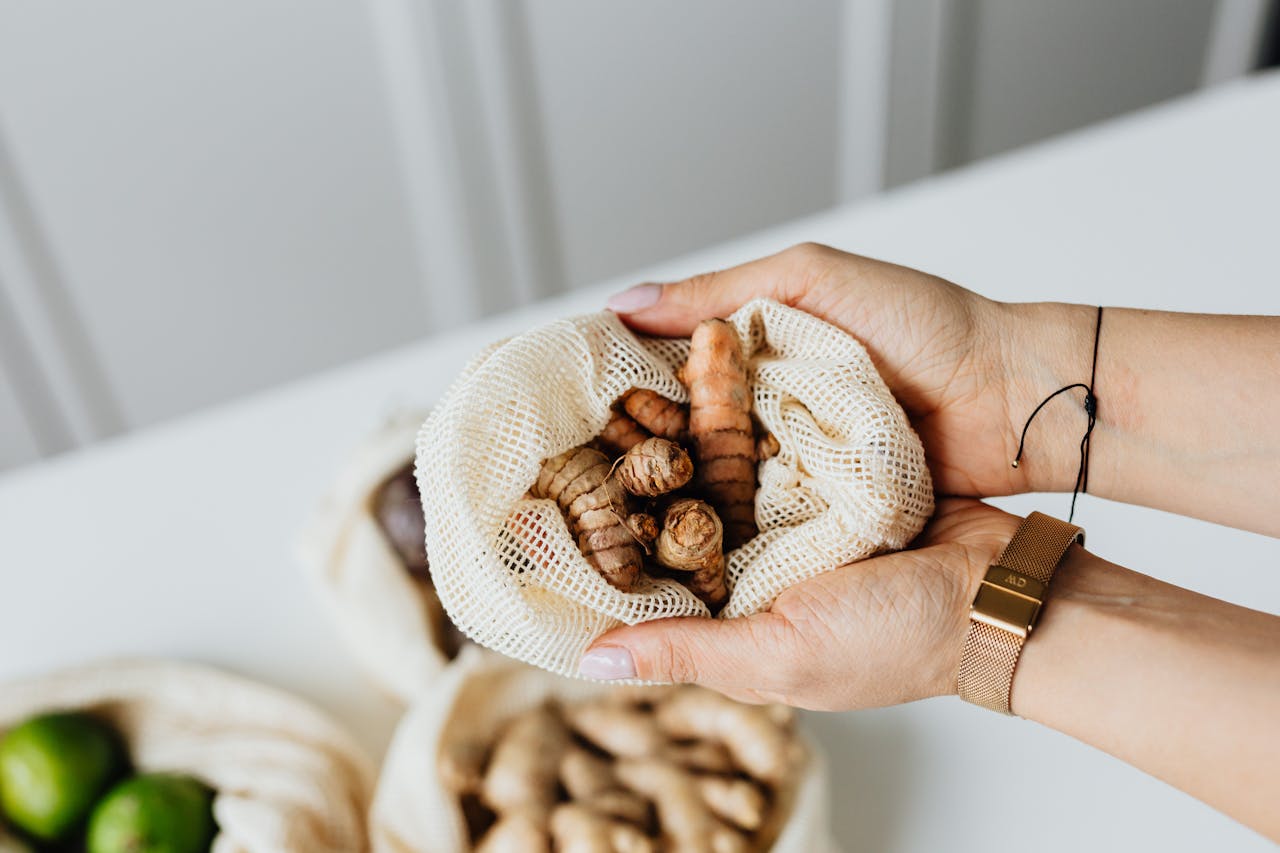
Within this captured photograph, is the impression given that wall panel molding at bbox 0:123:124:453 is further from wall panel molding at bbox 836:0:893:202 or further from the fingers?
wall panel molding at bbox 836:0:893:202

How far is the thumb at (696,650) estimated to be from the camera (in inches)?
23.7

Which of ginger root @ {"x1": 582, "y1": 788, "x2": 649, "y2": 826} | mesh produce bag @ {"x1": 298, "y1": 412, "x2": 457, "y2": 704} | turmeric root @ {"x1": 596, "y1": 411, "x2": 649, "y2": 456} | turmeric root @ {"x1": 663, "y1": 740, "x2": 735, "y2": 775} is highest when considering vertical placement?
turmeric root @ {"x1": 596, "y1": 411, "x2": 649, "y2": 456}

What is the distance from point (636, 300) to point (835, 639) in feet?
0.96

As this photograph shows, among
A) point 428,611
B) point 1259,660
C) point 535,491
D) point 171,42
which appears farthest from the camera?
point 171,42

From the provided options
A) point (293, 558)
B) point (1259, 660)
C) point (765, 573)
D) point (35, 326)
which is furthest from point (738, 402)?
point (35, 326)

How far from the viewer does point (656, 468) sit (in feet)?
1.91

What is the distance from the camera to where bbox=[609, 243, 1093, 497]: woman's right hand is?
0.71 metres

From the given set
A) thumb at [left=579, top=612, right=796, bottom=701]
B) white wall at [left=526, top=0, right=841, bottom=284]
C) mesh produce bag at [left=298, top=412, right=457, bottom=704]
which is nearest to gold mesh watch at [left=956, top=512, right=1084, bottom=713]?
thumb at [left=579, top=612, right=796, bottom=701]

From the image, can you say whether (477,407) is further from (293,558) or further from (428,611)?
(293,558)

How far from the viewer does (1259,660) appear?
1.73 ft

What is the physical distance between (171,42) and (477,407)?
4.33 ft

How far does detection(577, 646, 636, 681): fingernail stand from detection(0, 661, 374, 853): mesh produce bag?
0.35 meters

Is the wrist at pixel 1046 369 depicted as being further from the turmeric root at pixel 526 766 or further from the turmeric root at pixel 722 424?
the turmeric root at pixel 526 766

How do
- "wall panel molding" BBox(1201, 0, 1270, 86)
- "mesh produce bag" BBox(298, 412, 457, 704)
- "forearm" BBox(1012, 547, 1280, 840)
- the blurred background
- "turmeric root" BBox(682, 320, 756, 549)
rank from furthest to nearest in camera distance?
"wall panel molding" BBox(1201, 0, 1270, 86) → the blurred background → "mesh produce bag" BBox(298, 412, 457, 704) → "turmeric root" BBox(682, 320, 756, 549) → "forearm" BBox(1012, 547, 1280, 840)
